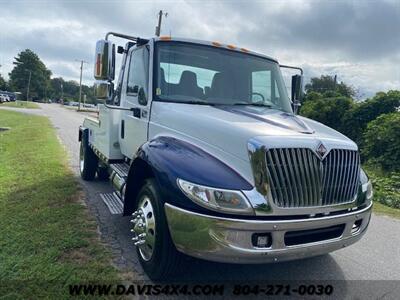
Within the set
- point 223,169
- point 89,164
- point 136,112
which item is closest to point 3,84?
point 89,164

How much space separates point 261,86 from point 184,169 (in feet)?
6.85

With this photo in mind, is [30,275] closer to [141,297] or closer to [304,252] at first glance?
[141,297]

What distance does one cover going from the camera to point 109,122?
557 cm

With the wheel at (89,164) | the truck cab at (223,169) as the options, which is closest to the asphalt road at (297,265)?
the truck cab at (223,169)

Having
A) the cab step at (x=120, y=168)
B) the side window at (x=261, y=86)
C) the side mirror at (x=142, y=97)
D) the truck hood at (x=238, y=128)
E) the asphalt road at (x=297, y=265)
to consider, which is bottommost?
the asphalt road at (x=297, y=265)

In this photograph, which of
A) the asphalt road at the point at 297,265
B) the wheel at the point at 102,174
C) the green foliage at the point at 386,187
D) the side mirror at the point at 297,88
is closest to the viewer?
the asphalt road at the point at 297,265

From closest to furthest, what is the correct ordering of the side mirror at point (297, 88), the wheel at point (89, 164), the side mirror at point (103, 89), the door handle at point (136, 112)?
the door handle at point (136, 112)
the side mirror at point (103, 89)
the side mirror at point (297, 88)
the wheel at point (89, 164)

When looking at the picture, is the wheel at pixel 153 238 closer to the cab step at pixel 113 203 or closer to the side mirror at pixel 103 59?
the cab step at pixel 113 203

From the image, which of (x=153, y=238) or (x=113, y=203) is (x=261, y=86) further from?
(x=113, y=203)

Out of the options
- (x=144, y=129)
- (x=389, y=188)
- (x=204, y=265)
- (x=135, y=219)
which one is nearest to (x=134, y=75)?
(x=144, y=129)

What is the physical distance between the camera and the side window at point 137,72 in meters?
4.46

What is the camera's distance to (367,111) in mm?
17797

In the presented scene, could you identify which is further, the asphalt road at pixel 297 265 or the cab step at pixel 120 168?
the cab step at pixel 120 168

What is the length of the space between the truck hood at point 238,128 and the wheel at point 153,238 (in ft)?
2.16
